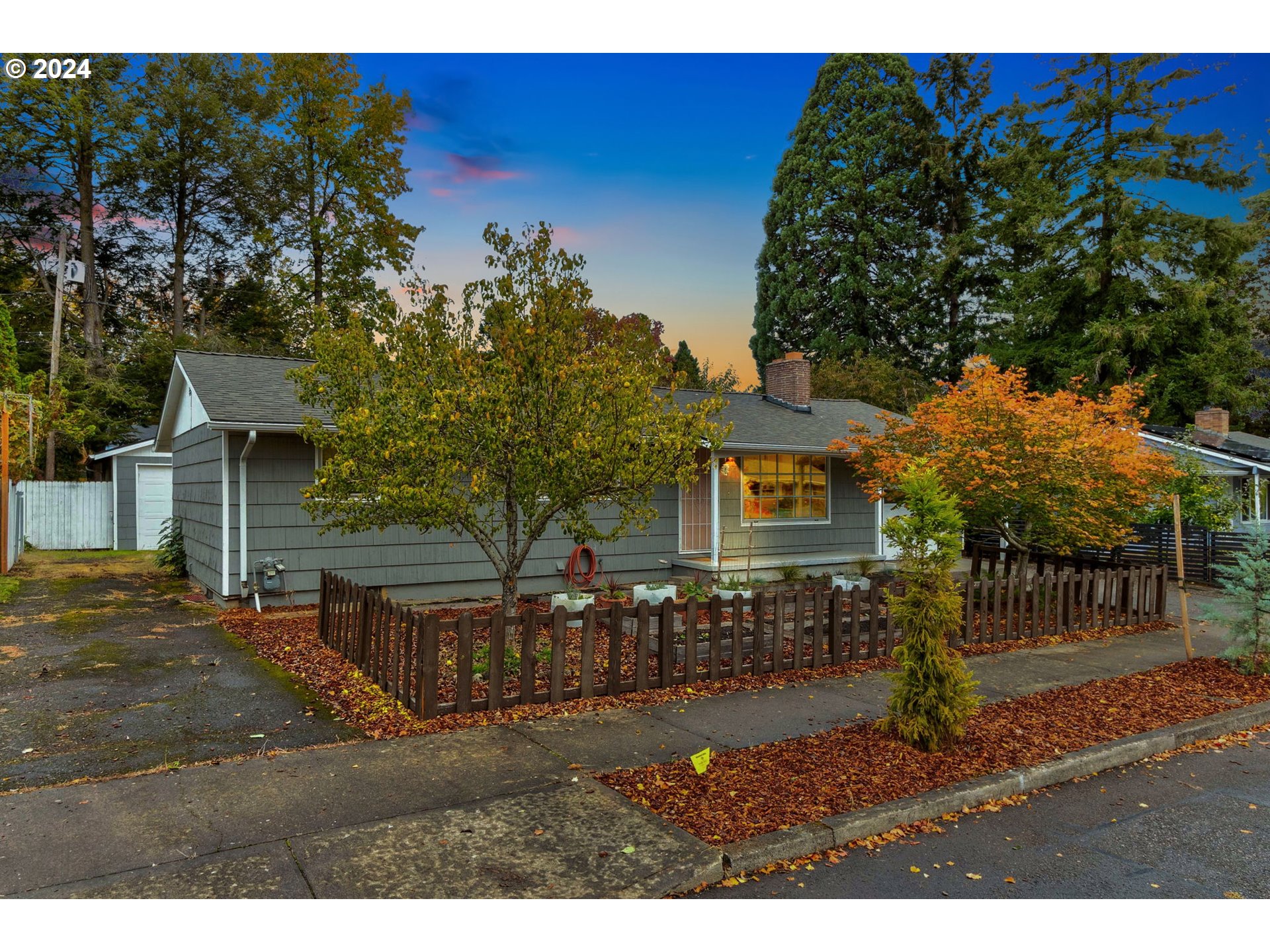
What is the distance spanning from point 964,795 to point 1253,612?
5401 mm

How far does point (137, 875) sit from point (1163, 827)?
533 cm

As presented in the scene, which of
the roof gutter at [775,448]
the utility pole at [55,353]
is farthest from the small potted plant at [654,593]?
the utility pole at [55,353]

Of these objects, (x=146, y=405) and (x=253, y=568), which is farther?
(x=146, y=405)

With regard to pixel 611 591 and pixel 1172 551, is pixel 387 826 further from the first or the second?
pixel 1172 551

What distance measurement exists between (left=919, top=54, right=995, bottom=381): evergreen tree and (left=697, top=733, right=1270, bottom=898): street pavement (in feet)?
107

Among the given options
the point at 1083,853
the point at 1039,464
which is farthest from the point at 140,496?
the point at 1083,853

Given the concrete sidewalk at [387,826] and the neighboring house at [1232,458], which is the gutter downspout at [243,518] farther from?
the neighboring house at [1232,458]

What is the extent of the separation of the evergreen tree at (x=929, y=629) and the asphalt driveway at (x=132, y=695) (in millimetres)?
3973

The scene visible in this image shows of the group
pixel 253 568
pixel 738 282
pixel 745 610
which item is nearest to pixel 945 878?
pixel 745 610

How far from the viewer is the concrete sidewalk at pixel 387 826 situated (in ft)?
11.5

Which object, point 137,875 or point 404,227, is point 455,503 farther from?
point 404,227

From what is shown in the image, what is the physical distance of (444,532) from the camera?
1220 centimetres

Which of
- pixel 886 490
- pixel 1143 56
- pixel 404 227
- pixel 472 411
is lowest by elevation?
pixel 886 490

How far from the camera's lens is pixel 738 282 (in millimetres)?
39812
